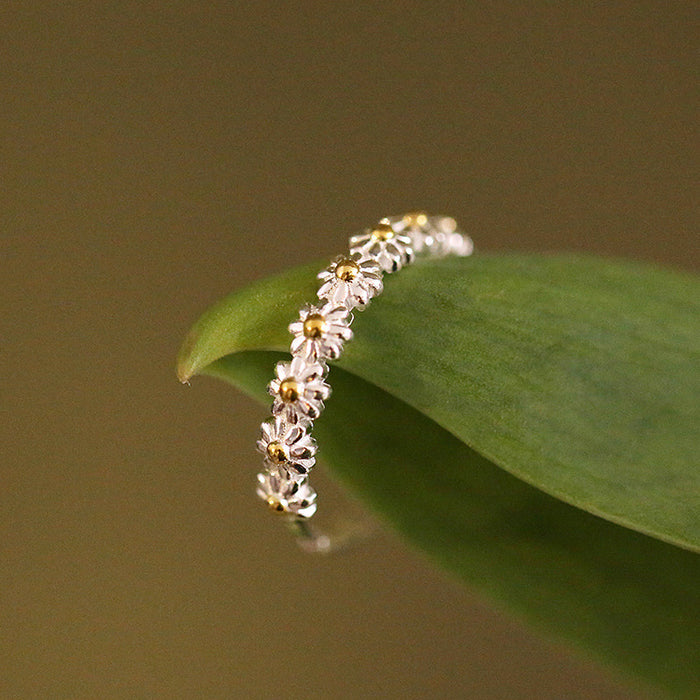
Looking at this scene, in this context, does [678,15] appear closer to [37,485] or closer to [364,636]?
[364,636]

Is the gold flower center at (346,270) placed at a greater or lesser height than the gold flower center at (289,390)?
greater

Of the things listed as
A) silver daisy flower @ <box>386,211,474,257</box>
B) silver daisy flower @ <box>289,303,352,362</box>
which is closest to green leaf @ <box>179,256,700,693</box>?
silver daisy flower @ <box>289,303,352,362</box>

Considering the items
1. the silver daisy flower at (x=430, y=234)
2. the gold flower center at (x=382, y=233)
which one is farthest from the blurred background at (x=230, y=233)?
the gold flower center at (x=382, y=233)

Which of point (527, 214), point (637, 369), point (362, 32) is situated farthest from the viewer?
point (527, 214)

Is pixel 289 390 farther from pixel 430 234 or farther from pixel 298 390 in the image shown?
pixel 430 234

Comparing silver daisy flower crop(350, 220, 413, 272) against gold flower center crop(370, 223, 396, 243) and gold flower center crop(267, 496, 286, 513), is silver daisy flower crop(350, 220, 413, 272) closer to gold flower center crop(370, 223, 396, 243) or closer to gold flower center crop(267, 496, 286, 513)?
gold flower center crop(370, 223, 396, 243)

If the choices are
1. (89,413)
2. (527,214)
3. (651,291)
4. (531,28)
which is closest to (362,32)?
(531,28)

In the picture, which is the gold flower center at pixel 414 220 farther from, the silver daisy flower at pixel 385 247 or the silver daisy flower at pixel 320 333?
the silver daisy flower at pixel 320 333
